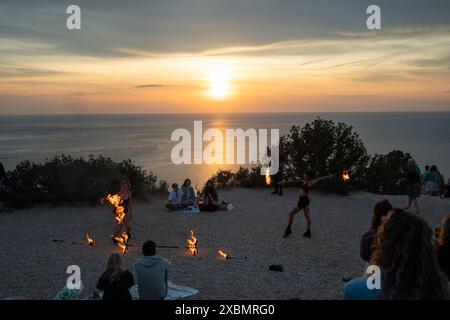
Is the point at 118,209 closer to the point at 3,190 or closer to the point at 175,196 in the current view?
the point at 175,196

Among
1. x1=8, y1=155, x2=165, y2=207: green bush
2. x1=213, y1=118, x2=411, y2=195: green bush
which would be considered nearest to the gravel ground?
x1=8, y1=155, x2=165, y2=207: green bush

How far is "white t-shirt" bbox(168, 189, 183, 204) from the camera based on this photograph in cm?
1599

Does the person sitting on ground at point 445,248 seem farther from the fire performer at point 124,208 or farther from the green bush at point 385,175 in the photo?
the green bush at point 385,175

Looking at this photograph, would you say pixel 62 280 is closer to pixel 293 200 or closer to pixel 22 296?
pixel 22 296

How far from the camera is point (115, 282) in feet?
20.4

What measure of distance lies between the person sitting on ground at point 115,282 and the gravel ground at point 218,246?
214 cm

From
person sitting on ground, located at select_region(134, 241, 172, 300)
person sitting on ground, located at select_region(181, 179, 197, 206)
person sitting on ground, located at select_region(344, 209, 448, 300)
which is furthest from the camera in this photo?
person sitting on ground, located at select_region(181, 179, 197, 206)

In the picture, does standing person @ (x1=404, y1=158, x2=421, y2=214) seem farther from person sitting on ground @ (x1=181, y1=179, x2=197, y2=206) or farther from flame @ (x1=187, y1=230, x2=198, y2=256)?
flame @ (x1=187, y1=230, x2=198, y2=256)

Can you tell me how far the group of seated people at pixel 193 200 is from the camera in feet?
50.9

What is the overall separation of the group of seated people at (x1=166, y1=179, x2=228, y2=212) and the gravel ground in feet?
1.29

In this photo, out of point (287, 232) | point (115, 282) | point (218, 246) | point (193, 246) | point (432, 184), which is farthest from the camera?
point (432, 184)

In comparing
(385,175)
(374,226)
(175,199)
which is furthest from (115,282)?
(385,175)

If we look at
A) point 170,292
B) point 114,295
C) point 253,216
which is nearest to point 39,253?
point 170,292

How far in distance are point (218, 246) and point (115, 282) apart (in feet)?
Result: 17.7
